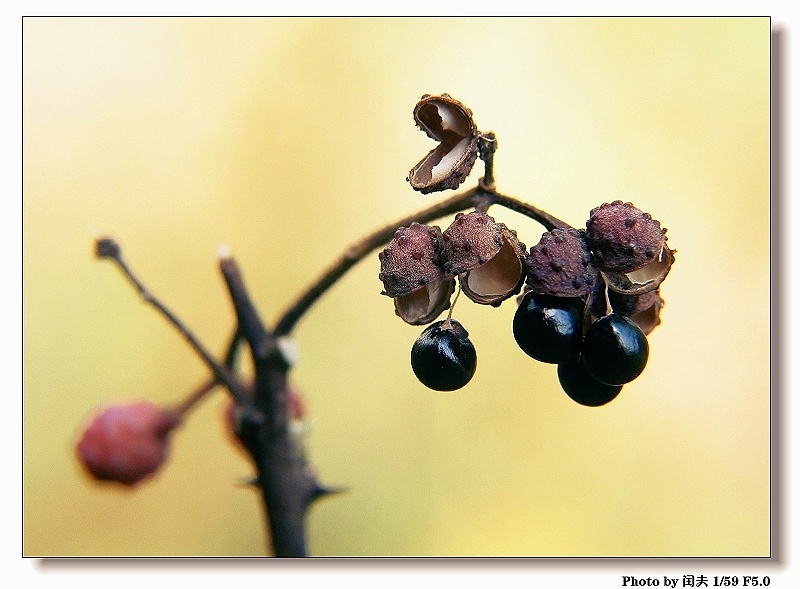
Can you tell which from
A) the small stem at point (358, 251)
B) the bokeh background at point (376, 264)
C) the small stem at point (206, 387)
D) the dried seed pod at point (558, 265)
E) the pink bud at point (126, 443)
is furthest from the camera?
the bokeh background at point (376, 264)

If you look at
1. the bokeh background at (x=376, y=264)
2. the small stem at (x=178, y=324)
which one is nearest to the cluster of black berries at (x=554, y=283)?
the small stem at (x=178, y=324)

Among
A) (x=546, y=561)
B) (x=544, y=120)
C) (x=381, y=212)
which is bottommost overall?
(x=546, y=561)

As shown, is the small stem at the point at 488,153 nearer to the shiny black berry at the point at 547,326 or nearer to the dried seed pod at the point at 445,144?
the dried seed pod at the point at 445,144

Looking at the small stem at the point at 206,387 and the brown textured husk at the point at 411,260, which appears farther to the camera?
the small stem at the point at 206,387

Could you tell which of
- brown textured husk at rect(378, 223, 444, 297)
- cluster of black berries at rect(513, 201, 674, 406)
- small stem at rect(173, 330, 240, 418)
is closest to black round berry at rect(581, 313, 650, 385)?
cluster of black berries at rect(513, 201, 674, 406)

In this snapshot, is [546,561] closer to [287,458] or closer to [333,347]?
[287,458]

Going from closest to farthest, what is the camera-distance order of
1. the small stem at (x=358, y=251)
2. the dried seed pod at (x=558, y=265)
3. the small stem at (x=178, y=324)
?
the dried seed pod at (x=558, y=265)
the small stem at (x=358, y=251)
the small stem at (x=178, y=324)

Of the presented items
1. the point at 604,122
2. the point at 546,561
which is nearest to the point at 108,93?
the point at 604,122
